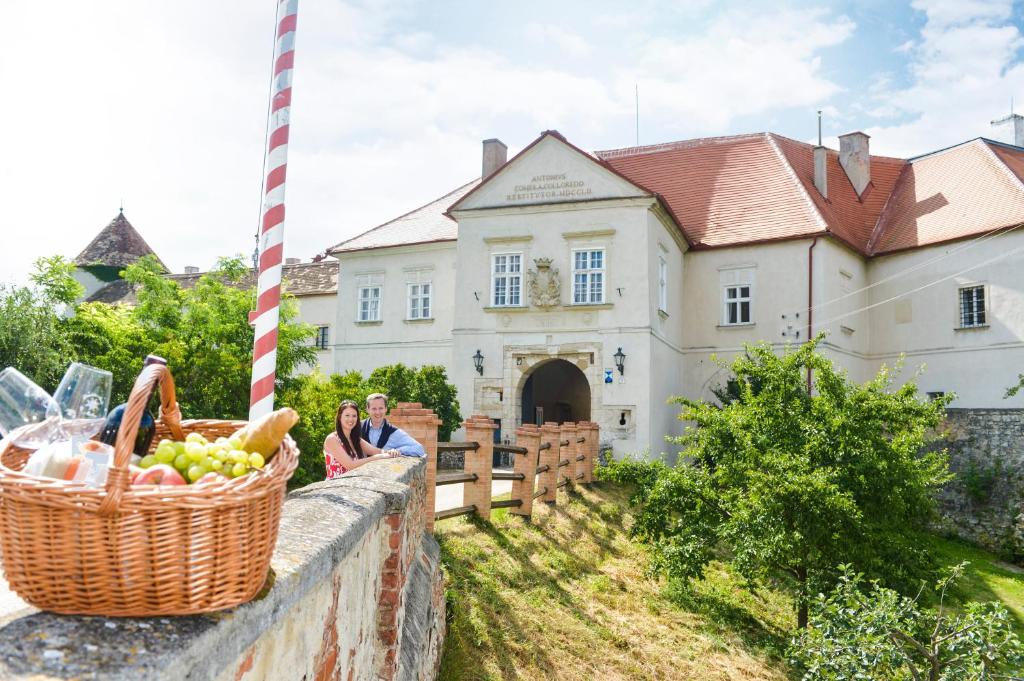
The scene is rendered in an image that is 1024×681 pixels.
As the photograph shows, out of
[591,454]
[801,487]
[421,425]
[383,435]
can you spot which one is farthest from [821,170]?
[383,435]

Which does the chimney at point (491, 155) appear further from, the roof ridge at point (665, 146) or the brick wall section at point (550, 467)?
the brick wall section at point (550, 467)

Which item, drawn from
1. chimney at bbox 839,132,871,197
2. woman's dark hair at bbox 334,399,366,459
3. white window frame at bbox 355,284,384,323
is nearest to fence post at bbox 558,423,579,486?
woman's dark hair at bbox 334,399,366,459

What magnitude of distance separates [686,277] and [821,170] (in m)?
5.99

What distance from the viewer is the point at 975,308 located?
960 inches

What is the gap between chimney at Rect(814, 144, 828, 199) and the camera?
27.3 m

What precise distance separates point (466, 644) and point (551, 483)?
6404 mm

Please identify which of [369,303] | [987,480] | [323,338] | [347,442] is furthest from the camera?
[323,338]

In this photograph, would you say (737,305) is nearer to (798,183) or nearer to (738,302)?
(738,302)

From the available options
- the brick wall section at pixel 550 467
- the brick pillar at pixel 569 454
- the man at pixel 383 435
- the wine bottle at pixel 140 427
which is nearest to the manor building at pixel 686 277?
the brick pillar at pixel 569 454

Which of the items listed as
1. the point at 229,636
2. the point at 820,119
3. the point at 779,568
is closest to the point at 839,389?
the point at 779,568

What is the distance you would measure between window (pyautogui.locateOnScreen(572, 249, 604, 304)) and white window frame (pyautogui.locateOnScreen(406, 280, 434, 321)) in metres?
5.97

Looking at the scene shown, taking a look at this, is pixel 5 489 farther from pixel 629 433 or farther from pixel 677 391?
Result: pixel 677 391

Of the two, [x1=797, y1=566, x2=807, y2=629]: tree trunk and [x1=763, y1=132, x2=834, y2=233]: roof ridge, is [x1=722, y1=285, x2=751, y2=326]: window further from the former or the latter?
[x1=797, y1=566, x2=807, y2=629]: tree trunk

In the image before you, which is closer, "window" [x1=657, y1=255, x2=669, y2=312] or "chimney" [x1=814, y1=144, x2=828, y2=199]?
"window" [x1=657, y1=255, x2=669, y2=312]
